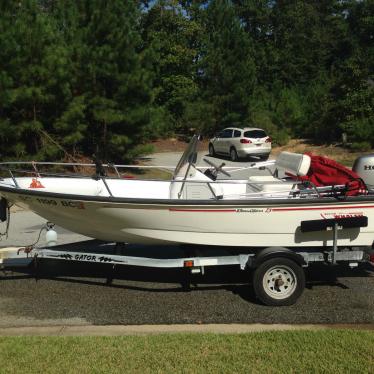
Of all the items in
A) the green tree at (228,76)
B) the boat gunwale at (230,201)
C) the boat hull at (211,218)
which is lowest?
the boat hull at (211,218)

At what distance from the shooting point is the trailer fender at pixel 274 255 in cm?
491

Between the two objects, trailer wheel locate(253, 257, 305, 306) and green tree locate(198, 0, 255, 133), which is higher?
green tree locate(198, 0, 255, 133)

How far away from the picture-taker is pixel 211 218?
4.89 m

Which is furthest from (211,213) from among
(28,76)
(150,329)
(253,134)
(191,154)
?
(253,134)

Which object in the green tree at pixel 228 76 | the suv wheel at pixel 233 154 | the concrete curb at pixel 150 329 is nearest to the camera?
the concrete curb at pixel 150 329

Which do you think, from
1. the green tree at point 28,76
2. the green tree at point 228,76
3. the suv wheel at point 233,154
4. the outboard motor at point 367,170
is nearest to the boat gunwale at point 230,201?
the outboard motor at point 367,170

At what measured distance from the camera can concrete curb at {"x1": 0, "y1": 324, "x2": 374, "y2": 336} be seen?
14.3ft

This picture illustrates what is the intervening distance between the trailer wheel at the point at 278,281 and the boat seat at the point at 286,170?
83 cm

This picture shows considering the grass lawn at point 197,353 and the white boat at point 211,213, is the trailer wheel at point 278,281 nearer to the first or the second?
the white boat at point 211,213

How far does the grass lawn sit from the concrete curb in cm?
24

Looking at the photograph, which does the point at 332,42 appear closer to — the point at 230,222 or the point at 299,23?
the point at 299,23

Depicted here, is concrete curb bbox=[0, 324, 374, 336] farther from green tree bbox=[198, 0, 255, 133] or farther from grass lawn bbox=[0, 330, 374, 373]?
green tree bbox=[198, 0, 255, 133]

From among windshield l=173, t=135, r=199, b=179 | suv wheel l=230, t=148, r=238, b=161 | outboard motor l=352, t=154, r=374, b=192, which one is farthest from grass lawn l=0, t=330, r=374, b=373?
suv wheel l=230, t=148, r=238, b=161

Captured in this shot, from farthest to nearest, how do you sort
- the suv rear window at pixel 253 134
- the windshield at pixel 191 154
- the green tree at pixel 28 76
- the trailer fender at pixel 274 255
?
the suv rear window at pixel 253 134 < the green tree at pixel 28 76 < the windshield at pixel 191 154 < the trailer fender at pixel 274 255
